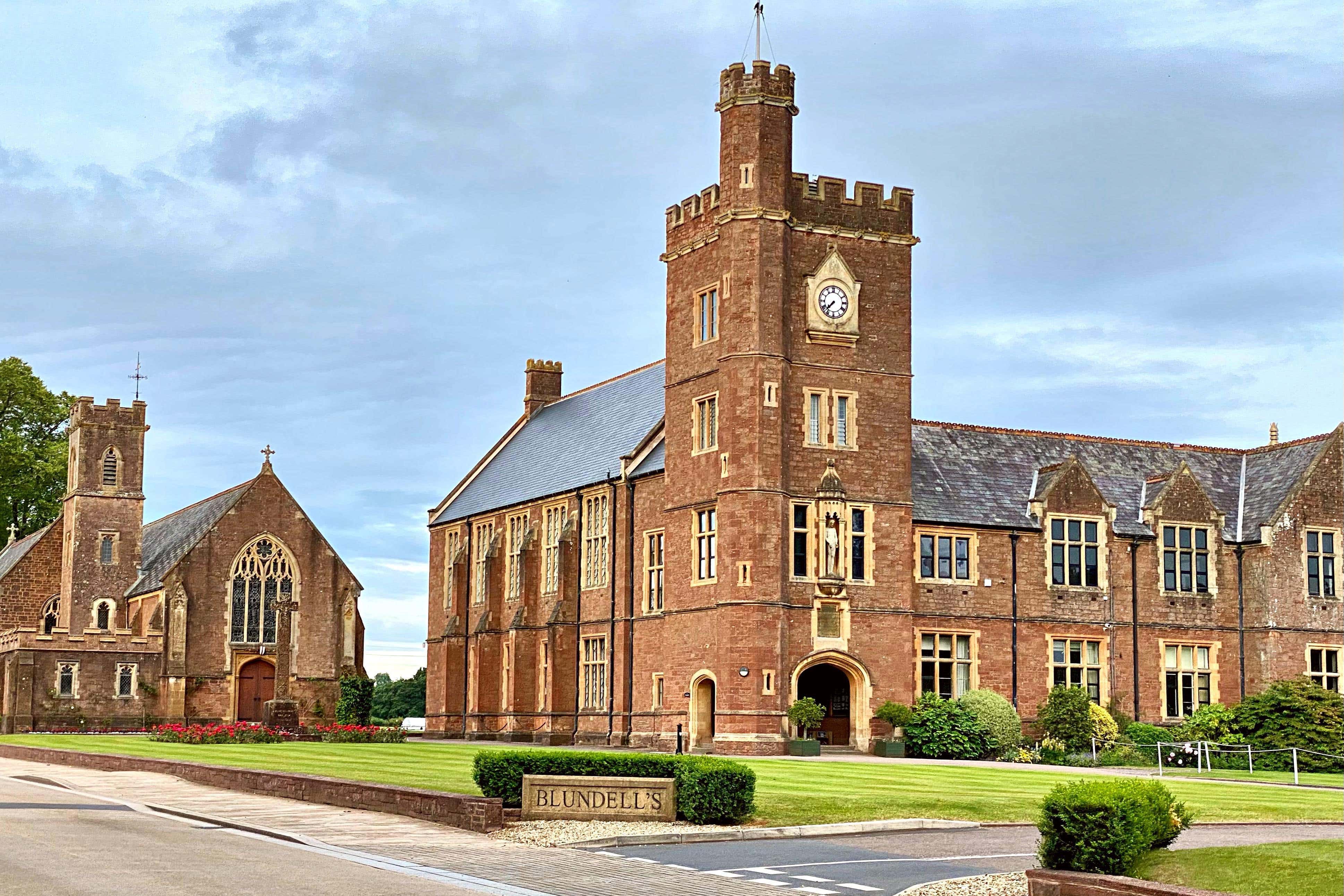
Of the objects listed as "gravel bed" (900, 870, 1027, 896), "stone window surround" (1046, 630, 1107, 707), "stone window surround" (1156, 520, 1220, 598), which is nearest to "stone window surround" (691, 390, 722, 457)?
"stone window surround" (1046, 630, 1107, 707)

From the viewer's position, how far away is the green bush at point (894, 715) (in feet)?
159

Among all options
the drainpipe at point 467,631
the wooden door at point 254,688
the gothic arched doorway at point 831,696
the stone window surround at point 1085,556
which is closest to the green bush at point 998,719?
the gothic arched doorway at point 831,696

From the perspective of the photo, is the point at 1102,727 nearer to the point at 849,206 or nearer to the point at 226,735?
the point at 849,206

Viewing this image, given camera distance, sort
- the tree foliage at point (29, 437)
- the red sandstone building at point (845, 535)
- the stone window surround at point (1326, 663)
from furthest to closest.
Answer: the tree foliage at point (29, 437)
the stone window surround at point (1326, 663)
the red sandstone building at point (845, 535)

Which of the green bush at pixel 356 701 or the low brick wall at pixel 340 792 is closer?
the low brick wall at pixel 340 792

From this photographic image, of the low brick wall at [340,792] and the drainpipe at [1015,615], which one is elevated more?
the drainpipe at [1015,615]

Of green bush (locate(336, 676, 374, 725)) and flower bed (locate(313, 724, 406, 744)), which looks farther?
green bush (locate(336, 676, 374, 725))

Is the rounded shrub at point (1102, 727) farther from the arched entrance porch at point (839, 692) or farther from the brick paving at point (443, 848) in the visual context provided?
the brick paving at point (443, 848)

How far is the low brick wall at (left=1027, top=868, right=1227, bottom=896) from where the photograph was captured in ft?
48.1

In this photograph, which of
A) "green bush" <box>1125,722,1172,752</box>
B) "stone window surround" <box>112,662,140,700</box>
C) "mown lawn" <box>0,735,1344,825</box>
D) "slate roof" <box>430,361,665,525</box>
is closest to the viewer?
"mown lawn" <box>0,735,1344,825</box>

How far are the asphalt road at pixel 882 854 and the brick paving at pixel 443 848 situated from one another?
26.0 inches

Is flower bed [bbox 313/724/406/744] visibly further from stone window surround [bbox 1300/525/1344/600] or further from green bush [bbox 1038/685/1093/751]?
stone window surround [bbox 1300/525/1344/600]

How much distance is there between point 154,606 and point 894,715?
136ft

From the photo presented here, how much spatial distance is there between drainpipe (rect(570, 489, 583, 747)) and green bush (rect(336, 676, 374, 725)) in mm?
9981
